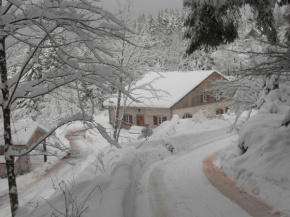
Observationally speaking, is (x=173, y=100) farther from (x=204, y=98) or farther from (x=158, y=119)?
(x=204, y=98)

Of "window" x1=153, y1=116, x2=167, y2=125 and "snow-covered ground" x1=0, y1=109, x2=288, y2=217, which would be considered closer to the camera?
"snow-covered ground" x1=0, y1=109, x2=288, y2=217

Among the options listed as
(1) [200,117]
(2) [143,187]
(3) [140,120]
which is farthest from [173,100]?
(2) [143,187]

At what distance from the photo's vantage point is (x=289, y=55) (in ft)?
17.7

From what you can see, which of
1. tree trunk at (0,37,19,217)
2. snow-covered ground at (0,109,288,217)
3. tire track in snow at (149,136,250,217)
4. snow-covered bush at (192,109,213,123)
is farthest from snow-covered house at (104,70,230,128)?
tree trunk at (0,37,19,217)

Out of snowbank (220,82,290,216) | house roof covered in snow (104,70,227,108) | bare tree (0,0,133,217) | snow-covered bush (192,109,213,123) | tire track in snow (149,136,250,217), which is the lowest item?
tire track in snow (149,136,250,217)

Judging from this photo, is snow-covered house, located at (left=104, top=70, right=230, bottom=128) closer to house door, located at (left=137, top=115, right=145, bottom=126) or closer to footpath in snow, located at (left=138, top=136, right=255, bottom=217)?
house door, located at (left=137, top=115, right=145, bottom=126)

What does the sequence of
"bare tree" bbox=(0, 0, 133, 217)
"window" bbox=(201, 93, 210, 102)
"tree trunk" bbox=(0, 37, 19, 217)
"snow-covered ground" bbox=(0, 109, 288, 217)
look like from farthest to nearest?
"window" bbox=(201, 93, 210, 102), "snow-covered ground" bbox=(0, 109, 288, 217), "tree trunk" bbox=(0, 37, 19, 217), "bare tree" bbox=(0, 0, 133, 217)

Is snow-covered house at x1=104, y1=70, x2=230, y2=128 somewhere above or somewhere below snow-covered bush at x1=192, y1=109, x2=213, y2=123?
above

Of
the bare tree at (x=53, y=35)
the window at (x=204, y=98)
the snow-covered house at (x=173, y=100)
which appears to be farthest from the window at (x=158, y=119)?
the bare tree at (x=53, y=35)

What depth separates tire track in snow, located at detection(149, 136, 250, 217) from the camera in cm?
619

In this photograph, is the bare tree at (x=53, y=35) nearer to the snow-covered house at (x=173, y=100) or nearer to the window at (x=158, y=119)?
the snow-covered house at (x=173, y=100)

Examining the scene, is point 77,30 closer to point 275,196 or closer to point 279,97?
point 275,196

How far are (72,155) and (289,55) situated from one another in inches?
192

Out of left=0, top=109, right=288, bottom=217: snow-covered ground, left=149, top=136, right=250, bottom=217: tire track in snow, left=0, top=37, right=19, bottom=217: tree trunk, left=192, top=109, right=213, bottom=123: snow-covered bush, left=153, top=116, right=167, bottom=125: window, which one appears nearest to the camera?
left=0, top=37, right=19, bottom=217: tree trunk
